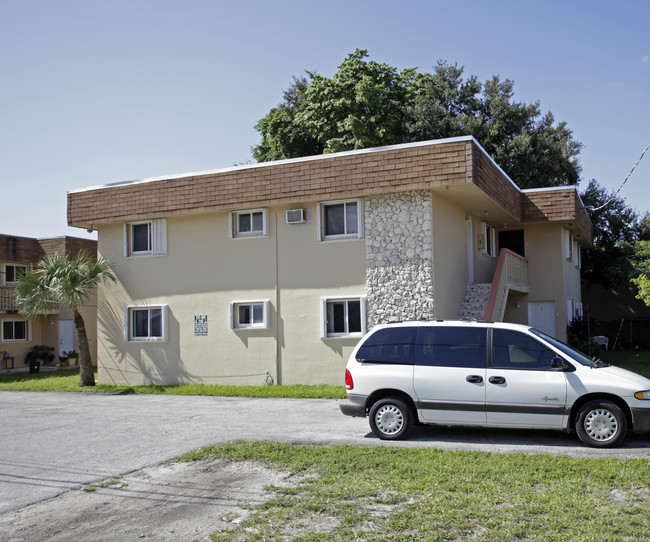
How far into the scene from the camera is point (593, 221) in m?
33.7

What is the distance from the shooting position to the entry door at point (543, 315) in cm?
2384

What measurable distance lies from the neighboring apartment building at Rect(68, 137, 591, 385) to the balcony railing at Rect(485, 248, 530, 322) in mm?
67

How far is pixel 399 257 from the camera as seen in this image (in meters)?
16.9

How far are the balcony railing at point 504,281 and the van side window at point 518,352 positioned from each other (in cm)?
709

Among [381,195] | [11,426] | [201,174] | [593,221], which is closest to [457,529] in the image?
[11,426]

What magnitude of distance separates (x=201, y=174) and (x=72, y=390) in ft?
24.5

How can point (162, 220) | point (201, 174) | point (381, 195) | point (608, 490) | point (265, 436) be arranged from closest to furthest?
point (608, 490)
point (265, 436)
point (381, 195)
point (201, 174)
point (162, 220)

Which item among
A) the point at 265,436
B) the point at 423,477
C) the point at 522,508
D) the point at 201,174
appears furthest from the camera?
the point at 201,174

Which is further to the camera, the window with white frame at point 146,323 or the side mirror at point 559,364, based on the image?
the window with white frame at point 146,323

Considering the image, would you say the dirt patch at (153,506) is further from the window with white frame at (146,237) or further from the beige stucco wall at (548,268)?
the beige stucco wall at (548,268)

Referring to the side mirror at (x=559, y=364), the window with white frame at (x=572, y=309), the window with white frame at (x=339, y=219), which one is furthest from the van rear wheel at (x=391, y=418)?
the window with white frame at (x=572, y=309)

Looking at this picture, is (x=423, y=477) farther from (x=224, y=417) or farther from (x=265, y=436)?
(x=224, y=417)

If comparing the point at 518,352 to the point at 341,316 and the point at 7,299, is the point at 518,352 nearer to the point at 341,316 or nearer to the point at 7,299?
the point at 341,316

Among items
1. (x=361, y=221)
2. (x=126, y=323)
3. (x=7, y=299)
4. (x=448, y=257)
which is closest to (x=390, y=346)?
(x=361, y=221)
